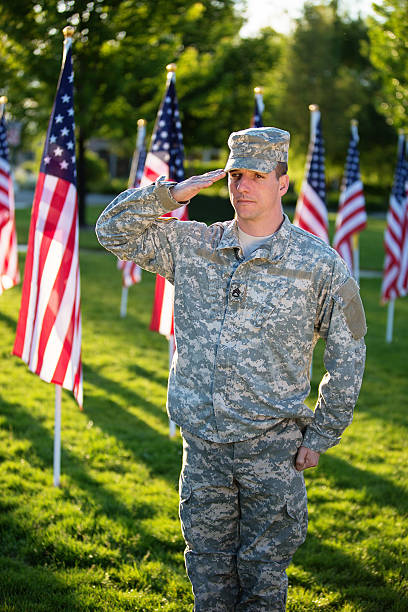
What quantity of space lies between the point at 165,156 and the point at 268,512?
4477mm

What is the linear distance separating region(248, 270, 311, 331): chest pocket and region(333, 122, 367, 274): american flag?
719cm

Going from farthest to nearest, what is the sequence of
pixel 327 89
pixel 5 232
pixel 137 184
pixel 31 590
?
1. pixel 327 89
2. pixel 137 184
3. pixel 5 232
4. pixel 31 590

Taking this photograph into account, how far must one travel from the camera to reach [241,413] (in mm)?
3090

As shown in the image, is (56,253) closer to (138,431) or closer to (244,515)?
(138,431)

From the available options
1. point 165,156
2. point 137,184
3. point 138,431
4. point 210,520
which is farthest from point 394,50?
point 210,520

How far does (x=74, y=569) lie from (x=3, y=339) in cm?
622

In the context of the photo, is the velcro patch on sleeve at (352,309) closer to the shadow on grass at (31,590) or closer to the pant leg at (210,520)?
the pant leg at (210,520)

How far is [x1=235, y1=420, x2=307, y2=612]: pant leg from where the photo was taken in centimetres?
312

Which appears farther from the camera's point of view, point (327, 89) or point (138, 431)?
point (327, 89)

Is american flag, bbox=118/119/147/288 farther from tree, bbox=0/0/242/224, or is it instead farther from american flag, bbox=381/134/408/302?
tree, bbox=0/0/242/224

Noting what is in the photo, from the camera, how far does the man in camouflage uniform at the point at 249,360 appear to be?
10.0ft

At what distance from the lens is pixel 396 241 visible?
10836 mm

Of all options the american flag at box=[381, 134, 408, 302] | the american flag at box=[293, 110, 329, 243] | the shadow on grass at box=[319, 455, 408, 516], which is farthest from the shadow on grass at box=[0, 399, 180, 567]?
the american flag at box=[381, 134, 408, 302]

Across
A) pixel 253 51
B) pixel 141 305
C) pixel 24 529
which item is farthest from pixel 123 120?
pixel 24 529
